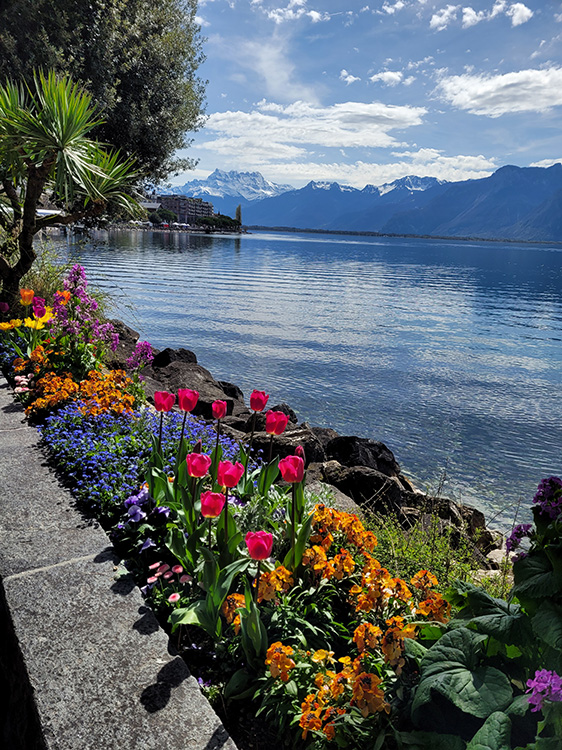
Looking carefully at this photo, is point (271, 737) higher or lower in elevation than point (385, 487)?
higher

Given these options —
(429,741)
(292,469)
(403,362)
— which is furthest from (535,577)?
(403,362)

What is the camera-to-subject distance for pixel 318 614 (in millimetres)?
2881

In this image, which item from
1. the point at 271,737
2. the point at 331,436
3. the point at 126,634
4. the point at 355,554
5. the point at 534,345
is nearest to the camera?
the point at 271,737

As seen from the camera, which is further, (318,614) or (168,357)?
(168,357)

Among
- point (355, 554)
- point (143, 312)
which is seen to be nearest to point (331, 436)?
point (355, 554)

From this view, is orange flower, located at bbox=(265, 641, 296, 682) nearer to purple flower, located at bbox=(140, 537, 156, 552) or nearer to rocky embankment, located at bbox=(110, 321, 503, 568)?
purple flower, located at bbox=(140, 537, 156, 552)

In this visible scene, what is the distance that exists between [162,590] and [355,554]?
127 centimetres

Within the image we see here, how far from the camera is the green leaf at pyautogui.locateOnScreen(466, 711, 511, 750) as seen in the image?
1635 mm

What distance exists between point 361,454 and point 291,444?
6.27 feet

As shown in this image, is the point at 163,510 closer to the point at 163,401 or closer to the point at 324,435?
the point at 163,401

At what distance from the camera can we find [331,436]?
9852 millimetres

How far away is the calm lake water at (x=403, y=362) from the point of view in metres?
10.1

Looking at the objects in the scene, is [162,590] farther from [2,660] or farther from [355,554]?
[355,554]

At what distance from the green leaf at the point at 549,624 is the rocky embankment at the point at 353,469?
293 cm
